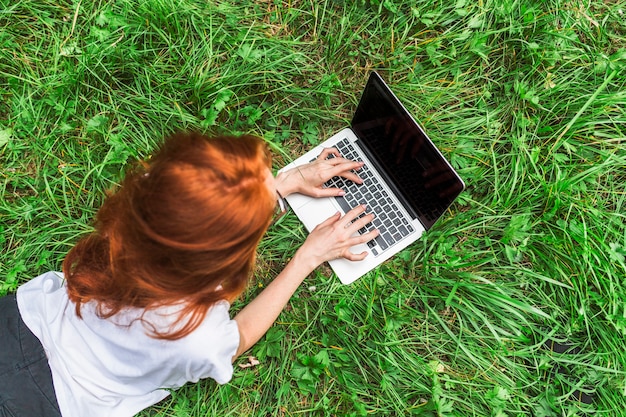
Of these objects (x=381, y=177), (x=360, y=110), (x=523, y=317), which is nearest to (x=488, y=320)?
(x=523, y=317)

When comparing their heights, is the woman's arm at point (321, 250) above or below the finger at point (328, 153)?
below

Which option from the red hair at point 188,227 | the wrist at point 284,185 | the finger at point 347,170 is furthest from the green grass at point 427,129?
the red hair at point 188,227

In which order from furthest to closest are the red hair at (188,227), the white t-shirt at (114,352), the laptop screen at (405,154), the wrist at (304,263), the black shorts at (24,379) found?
the wrist at (304,263) < the laptop screen at (405,154) < the black shorts at (24,379) < the white t-shirt at (114,352) < the red hair at (188,227)

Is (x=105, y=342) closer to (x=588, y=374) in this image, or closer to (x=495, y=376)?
(x=495, y=376)

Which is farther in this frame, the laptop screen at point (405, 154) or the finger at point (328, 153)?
the finger at point (328, 153)

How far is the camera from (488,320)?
2273 millimetres

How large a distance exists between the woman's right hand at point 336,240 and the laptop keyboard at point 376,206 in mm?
66

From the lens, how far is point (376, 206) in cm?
230

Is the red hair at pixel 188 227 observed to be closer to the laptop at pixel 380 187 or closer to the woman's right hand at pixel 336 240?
the woman's right hand at pixel 336 240

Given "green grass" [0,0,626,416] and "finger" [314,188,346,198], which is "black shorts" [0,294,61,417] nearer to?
"green grass" [0,0,626,416]

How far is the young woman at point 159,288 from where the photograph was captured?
1.24m

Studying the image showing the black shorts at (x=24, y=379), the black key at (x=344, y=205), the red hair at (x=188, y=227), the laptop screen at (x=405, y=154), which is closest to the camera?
the red hair at (x=188, y=227)

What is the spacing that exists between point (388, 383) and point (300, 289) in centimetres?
66

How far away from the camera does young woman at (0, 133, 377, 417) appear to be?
4.07 feet
